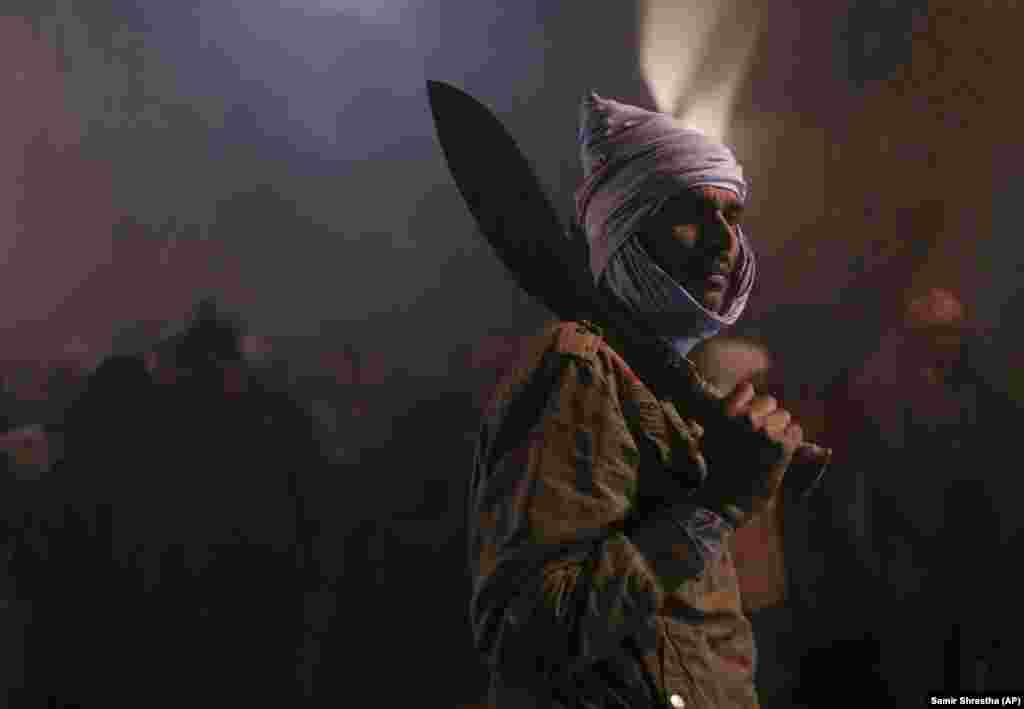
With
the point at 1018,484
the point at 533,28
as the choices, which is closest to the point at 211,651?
the point at 533,28

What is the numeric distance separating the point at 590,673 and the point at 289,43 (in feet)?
5.17

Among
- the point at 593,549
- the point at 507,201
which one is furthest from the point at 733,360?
the point at 593,549

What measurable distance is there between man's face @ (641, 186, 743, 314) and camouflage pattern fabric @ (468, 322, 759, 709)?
0.18 meters

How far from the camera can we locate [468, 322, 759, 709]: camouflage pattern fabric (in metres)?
0.89

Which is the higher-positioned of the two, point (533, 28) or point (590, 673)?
point (533, 28)

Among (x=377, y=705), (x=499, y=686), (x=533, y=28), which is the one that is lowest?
(x=377, y=705)

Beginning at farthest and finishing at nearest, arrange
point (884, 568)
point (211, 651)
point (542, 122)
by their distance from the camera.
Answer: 1. point (884, 568)
2. point (542, 122)
3. point (211, 651)

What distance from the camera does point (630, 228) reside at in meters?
1.15

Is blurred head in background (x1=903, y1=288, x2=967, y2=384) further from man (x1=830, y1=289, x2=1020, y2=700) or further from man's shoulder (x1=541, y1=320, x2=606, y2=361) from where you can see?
man's shoulder (x1=541, y1=320, x2=606, y2=361)

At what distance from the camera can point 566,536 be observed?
903 mm

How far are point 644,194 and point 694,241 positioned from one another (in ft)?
0.34

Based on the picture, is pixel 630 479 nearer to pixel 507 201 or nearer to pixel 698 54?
pixel 507 201

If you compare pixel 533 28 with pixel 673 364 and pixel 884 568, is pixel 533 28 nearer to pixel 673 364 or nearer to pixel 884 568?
pixel 673 364

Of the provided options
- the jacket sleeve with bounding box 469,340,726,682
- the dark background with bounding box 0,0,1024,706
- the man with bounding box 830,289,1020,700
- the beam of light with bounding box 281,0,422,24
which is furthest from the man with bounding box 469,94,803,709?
the man with bounding box 830,289,1020,700
